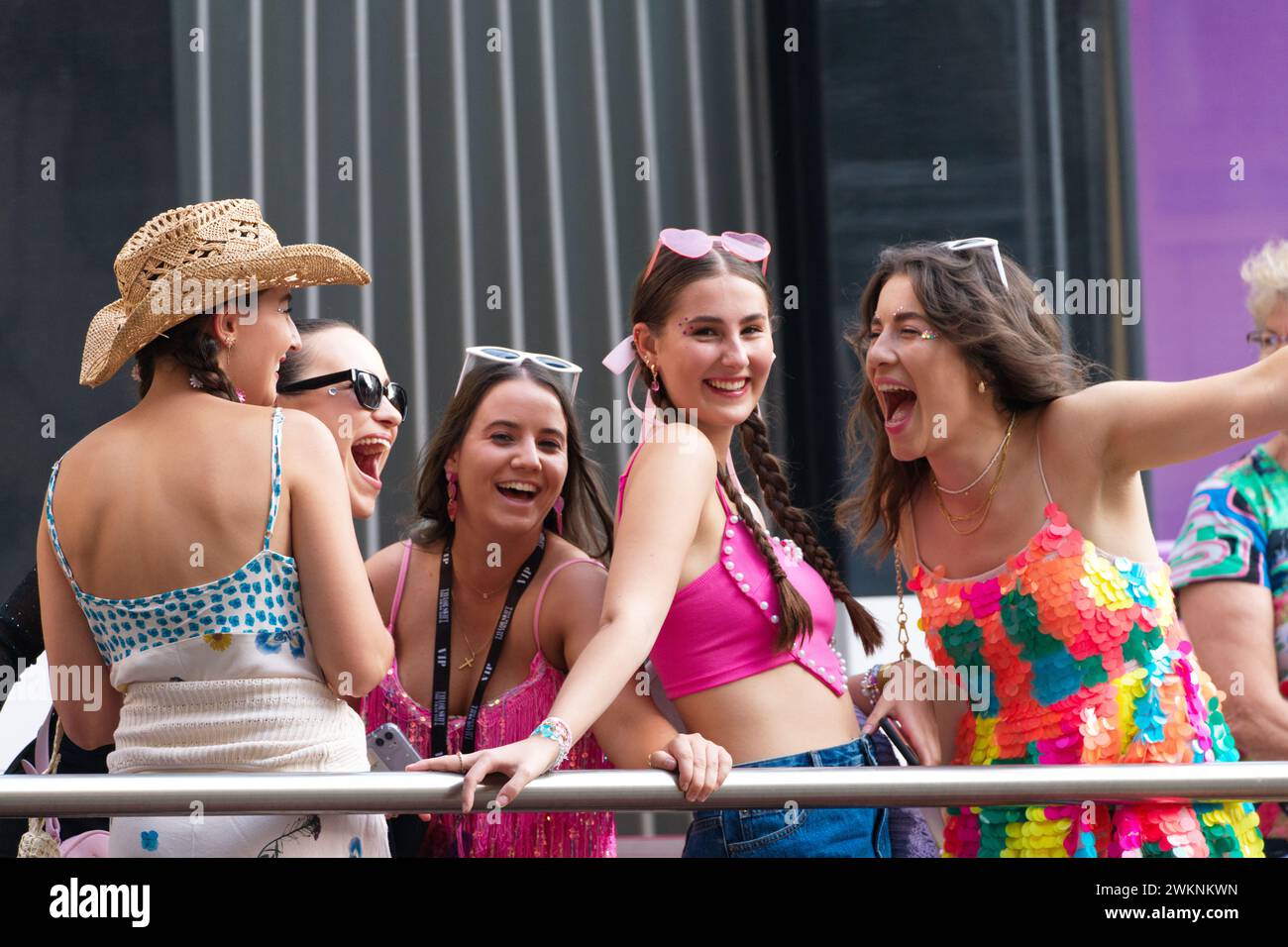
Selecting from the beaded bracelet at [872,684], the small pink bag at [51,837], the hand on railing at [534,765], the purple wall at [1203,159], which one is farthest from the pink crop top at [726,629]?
the purple wall at [1203,159]

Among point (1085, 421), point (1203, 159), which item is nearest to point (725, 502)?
point (1085, 421)

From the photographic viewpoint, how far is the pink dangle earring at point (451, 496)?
200 cm

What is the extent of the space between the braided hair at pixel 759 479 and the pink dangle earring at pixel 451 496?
350 millimetres

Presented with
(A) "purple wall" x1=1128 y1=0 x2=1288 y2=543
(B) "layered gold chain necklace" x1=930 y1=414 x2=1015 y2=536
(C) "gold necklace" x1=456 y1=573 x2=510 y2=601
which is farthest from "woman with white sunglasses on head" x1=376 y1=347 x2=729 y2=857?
(A) "purple wall" x1=1128 y1=0 x2=1288 y2=543

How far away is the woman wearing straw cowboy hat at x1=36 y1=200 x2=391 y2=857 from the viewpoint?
144 centimetres

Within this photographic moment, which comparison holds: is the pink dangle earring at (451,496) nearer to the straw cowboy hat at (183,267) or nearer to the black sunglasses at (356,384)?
the black sunglasses at (356,384)

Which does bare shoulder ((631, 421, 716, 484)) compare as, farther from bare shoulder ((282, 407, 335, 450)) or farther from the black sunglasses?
the black sunglasses

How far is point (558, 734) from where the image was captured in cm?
133

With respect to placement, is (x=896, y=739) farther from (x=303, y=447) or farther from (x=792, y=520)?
(x=303, y=447)

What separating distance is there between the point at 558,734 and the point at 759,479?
0.68m

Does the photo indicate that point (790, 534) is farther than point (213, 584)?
Yes

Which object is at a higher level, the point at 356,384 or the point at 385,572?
the point at 356,384
